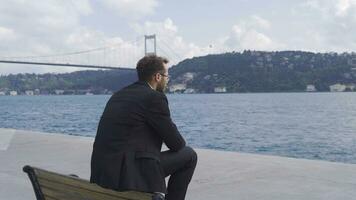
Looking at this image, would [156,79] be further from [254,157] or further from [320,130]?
[320,130]

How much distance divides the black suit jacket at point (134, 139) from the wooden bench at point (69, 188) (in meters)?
0.07

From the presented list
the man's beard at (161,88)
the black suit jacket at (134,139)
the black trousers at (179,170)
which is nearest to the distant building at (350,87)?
the black trousers at (179,170)

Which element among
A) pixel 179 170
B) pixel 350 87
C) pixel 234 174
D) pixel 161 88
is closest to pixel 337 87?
pixel 350 87

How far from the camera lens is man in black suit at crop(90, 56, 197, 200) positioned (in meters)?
2.47

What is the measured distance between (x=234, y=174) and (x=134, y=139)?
2.71 meters

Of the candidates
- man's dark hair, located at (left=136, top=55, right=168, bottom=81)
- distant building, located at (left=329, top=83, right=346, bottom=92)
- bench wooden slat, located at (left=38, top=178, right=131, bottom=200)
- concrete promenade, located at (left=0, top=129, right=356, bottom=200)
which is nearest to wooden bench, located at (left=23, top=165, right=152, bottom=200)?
bench wooden slat, located at (left=38, top=178, right=131, bottom=200)

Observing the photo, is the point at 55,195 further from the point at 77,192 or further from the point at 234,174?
the point at 234,174

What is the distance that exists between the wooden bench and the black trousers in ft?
1.44

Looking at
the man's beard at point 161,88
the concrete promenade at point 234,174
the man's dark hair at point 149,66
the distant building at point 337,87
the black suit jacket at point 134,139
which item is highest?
the man's dark hair at point 149,66

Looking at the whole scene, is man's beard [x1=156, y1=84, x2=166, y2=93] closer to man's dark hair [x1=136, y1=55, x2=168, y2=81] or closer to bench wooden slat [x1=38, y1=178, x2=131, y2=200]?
man's dark hair [x1=136, y1=55, x2=168, y2=81]

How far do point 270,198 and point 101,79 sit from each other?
62.4 metres

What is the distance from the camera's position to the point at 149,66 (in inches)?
102

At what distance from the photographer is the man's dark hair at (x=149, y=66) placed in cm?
260

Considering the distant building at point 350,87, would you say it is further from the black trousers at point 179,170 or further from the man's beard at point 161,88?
the man's beard at point 161,88
